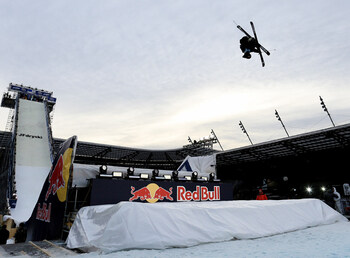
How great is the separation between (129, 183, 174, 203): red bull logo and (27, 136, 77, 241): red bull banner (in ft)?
10.6

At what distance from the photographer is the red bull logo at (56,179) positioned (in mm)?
7203

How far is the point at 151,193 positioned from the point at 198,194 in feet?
9.18

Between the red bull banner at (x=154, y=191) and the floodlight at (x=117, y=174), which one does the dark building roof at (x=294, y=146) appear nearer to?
the red bull banner at (x=154, y=191)

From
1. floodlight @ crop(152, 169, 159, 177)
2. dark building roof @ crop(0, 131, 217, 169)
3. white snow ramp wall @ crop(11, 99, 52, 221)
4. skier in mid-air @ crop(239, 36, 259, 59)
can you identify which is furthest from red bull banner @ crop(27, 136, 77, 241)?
dark building roof @ crop(0, 131, 217, 169)

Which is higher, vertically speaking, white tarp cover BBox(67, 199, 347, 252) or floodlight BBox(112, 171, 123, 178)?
floodlight BBox(112, 171, 123, 178)

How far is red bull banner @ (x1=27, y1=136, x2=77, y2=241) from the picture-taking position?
6809mm

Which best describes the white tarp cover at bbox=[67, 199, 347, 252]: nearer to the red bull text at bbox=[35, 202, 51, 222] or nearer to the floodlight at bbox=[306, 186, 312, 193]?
the red bull text at bbox=[35, 202, 51, 222]

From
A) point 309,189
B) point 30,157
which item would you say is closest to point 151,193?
point 30,157

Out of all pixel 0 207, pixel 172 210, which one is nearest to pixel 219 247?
pixel 172 210

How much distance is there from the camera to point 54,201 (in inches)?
289

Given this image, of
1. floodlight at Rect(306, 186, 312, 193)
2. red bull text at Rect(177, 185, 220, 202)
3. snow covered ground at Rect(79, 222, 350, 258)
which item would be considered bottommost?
snow covered ground at Rect(79, 222, 350, 258)

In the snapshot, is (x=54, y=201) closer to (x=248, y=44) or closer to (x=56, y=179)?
(x=56, y=179)

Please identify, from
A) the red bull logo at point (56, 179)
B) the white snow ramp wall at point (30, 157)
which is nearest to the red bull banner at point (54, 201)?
the red bull logo at point (56, 179)

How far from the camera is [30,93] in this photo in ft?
132
